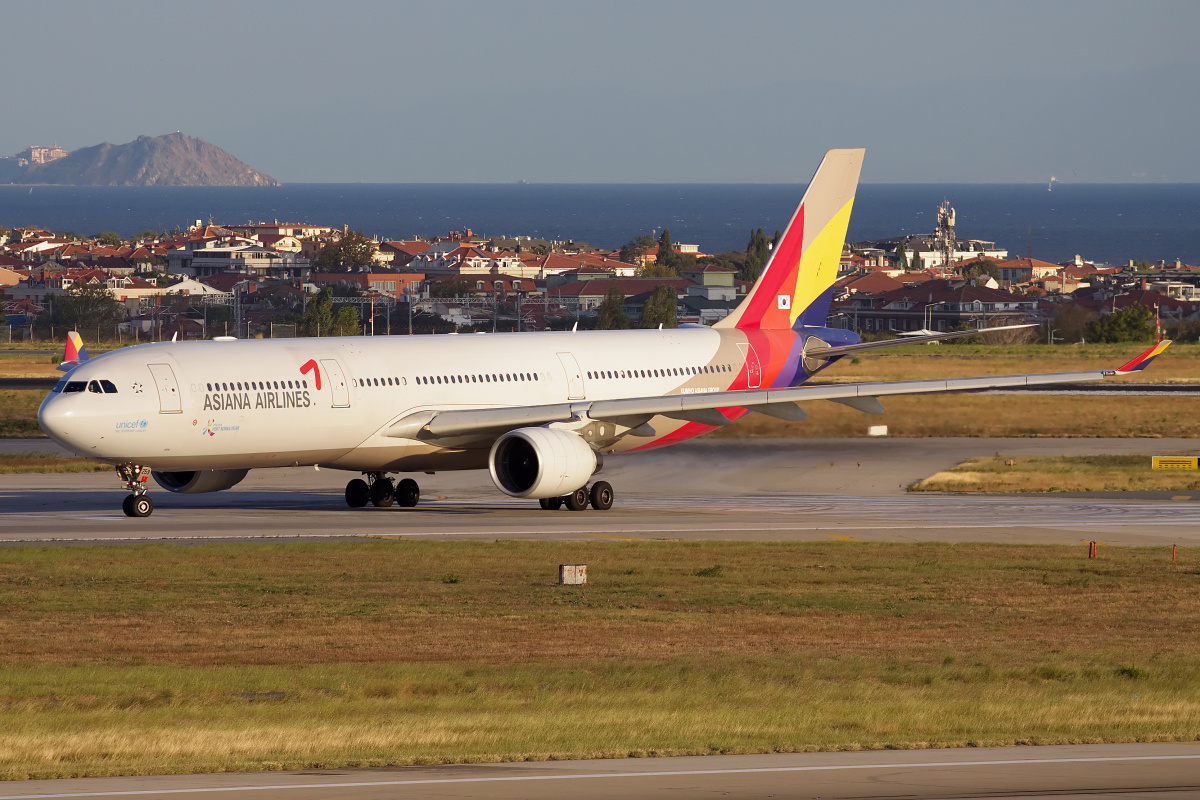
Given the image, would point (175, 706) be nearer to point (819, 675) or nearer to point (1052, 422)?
point (819, 675)

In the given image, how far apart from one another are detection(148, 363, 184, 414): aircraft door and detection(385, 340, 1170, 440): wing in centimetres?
542

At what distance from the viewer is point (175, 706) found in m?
17.8

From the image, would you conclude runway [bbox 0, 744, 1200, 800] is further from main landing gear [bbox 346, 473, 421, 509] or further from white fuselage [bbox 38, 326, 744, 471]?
main landing gear [bbox 346, 473, 421, 509]

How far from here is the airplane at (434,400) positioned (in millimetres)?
34250

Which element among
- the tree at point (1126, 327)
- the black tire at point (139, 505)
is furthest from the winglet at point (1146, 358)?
the tree at point (1126, 327)

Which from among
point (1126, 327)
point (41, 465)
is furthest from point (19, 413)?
point (1126, 327)

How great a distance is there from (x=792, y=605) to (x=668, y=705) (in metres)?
7.82

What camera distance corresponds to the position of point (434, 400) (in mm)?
38250

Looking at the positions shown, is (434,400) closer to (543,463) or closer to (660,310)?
(543,463)

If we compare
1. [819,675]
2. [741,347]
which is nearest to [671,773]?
[819,675]

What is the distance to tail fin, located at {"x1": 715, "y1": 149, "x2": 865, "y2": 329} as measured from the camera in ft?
153

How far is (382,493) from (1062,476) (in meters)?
21.4

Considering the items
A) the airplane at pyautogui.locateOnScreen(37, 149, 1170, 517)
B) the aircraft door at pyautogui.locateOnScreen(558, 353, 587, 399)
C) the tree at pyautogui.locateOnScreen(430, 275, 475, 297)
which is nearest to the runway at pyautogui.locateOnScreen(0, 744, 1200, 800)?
the airplane at pyautogui.locateOnScreen(37, 149, 1170, 517)

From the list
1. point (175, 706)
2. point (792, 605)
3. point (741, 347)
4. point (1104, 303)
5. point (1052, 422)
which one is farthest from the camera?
point (1104, 303)
